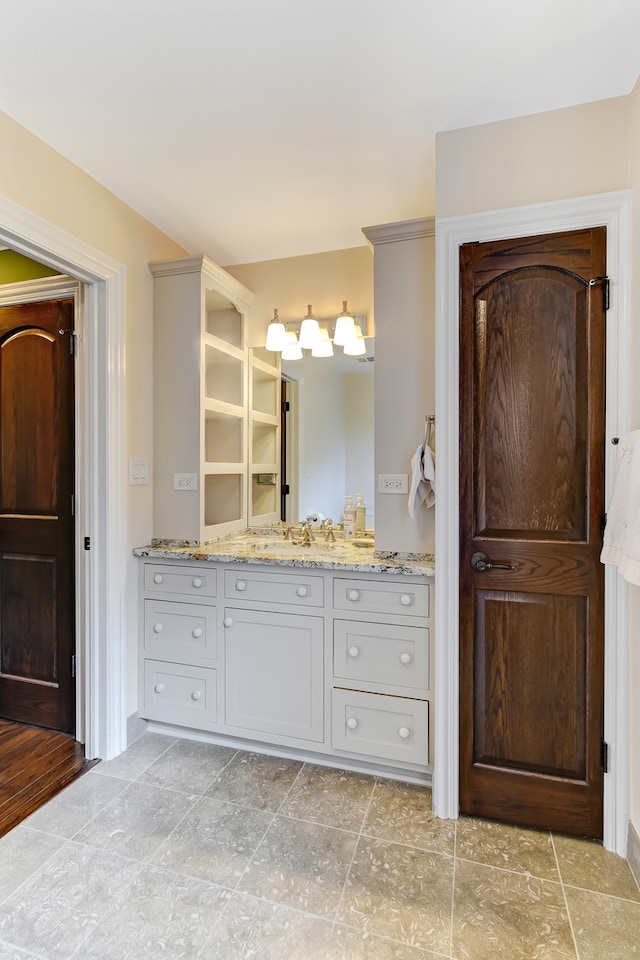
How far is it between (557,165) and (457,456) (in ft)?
3.50

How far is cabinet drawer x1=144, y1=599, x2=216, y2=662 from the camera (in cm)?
232

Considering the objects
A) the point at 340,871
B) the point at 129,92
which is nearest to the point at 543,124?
the point at 129,92

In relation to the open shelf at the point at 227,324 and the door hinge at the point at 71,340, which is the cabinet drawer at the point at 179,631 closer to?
the door hinge at the point at 71,340

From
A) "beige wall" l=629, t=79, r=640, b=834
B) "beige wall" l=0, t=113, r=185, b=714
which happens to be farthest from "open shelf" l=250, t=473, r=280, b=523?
"beige wall" l=629, t=79, r=640, b=834

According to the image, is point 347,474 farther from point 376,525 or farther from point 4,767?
point 4,767

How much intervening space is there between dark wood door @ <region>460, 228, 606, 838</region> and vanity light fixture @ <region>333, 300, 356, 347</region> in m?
0.93

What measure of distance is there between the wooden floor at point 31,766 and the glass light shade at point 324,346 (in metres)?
2.32

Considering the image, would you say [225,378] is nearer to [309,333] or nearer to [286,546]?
[309,333]

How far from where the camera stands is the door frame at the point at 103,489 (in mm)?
2217

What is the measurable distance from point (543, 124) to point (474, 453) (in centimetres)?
118

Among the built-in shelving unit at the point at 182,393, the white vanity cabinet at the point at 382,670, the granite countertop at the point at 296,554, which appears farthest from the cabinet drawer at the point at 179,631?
the white vanity cabinet at the point at 382,670

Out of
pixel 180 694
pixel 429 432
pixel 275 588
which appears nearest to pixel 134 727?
pixel 180 694

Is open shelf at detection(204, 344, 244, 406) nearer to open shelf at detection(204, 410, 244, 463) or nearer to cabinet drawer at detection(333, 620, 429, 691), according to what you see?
open shelf at detection(204, 410, 244, 463)

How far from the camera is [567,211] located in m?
1.68
